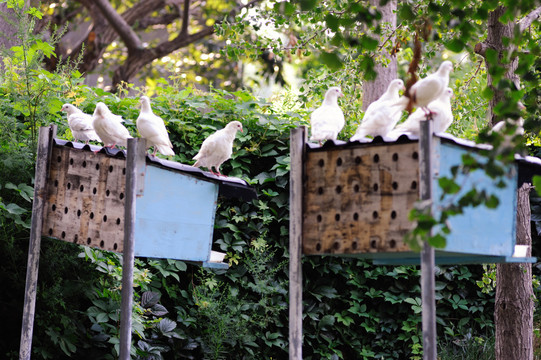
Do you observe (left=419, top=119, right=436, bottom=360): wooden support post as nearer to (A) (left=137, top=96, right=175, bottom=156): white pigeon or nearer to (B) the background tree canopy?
(A) (left=137, top=96, right=175, bottom=156): white pigeon

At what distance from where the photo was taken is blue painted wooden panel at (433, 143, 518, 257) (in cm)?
305

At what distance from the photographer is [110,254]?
16.4 ft

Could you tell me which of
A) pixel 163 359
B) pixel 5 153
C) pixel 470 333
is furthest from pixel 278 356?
pixel 5 153

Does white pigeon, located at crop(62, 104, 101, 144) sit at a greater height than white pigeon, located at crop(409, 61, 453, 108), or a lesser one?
greater

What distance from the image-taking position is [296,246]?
3.35 m

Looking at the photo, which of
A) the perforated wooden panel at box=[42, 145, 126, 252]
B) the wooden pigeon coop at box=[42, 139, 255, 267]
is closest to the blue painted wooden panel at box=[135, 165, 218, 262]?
the wooden pigeon coop at box=[42, 139, 255, 267]

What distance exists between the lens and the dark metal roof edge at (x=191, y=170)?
3.79 m

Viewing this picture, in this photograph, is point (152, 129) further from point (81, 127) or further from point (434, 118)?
point (434, 118)

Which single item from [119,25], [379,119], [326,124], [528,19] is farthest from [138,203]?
[119,25]

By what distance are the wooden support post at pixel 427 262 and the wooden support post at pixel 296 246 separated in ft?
2.13

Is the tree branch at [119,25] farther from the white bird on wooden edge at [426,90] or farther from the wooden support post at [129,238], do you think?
the white bird on wooden edge at [426,90]

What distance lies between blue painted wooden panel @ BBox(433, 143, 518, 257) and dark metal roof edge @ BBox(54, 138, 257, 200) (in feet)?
4.39

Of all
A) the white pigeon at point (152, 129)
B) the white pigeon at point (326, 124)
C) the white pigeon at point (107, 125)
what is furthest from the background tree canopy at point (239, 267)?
the white pigeon at point (326, 124)

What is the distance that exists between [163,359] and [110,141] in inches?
78.6
